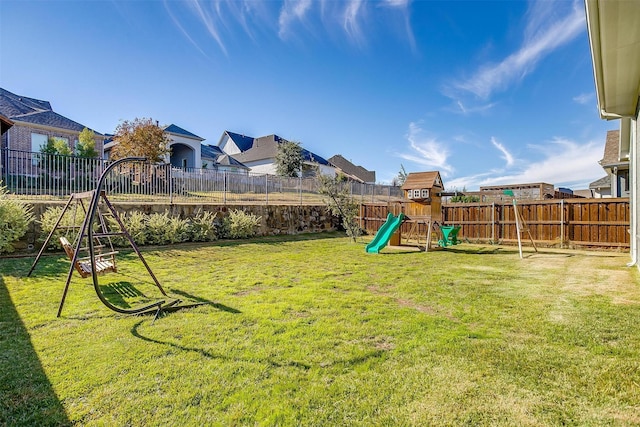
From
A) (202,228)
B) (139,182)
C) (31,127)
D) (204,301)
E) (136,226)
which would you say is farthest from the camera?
(31,127)

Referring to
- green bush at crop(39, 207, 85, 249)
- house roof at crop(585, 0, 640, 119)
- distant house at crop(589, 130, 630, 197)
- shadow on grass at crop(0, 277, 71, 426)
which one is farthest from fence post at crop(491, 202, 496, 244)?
green bush at crop(39, 207, 85, 249)

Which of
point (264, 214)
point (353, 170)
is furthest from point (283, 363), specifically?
point (353, 170)

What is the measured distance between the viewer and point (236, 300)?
4316 millimetres

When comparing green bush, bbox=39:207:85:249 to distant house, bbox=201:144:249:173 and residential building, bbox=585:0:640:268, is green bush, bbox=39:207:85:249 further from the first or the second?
distant house, bbox=201:144:249:173

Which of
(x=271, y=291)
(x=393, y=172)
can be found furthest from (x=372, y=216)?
(x=393, y=172)

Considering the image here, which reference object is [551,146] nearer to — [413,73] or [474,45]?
[474,45]

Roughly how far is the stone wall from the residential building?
1073 centimetres

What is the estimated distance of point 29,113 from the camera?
20.1 m

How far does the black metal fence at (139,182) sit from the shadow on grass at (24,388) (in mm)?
7199

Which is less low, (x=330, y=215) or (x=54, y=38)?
(x=54, y=38)

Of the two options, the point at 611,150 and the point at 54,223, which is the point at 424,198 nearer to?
the point at 611,150

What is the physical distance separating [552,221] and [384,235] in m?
5.51

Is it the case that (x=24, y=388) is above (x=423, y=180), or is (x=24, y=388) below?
below

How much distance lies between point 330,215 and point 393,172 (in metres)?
17.6
